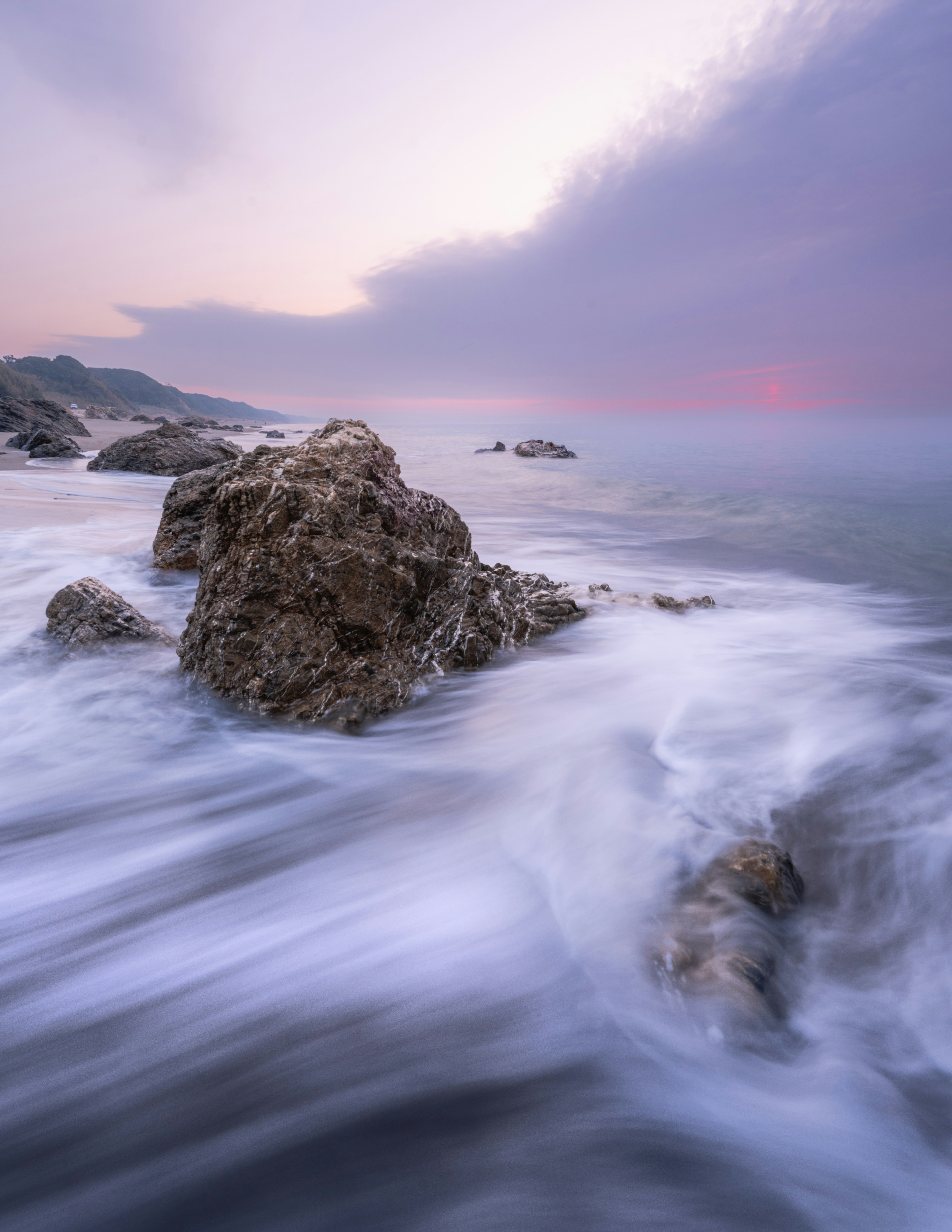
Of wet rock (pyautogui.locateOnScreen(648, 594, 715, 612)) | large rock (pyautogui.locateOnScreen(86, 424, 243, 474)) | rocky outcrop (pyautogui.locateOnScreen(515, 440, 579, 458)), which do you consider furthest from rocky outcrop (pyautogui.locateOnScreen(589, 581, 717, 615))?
rocky outcrop (pyautogui.locateOnScreen(515, 440, 579, 458))

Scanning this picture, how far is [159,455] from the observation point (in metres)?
15.4

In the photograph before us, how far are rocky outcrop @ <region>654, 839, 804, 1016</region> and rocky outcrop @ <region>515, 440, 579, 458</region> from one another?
1342 inches

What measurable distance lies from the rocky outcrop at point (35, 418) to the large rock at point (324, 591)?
81.4ft

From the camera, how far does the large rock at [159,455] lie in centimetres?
1534

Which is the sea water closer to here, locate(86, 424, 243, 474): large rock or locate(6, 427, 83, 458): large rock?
locate(86, 424, 243, 474): large rock

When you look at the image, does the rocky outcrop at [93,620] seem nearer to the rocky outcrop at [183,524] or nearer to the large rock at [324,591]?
the large rock at [324,591]

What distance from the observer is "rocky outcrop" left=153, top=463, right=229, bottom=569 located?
6.72 metres

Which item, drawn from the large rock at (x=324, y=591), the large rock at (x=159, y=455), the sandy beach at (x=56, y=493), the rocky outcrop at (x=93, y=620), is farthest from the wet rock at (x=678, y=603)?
the large rock at (x=159, y=455)

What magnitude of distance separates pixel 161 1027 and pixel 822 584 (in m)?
9.44

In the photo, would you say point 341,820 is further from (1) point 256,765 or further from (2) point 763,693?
(2) point 763,693

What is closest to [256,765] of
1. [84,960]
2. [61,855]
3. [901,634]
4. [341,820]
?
[341,820]

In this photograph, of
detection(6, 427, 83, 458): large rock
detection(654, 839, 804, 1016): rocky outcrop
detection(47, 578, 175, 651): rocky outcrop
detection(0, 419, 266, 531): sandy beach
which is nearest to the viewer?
detection(654, 839, 804, 1016): rocky outcrop

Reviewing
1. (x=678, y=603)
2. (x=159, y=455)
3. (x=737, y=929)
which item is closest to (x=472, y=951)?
(x=737, y=929)

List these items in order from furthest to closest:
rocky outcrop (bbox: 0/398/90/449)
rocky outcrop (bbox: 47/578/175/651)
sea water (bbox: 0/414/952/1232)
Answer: rocky outcrop (bbox: 0/398/90/449) < rocky outcrop (bbox: 47/578/175/651) < sea water (bbox: 0/414/952/1232)
